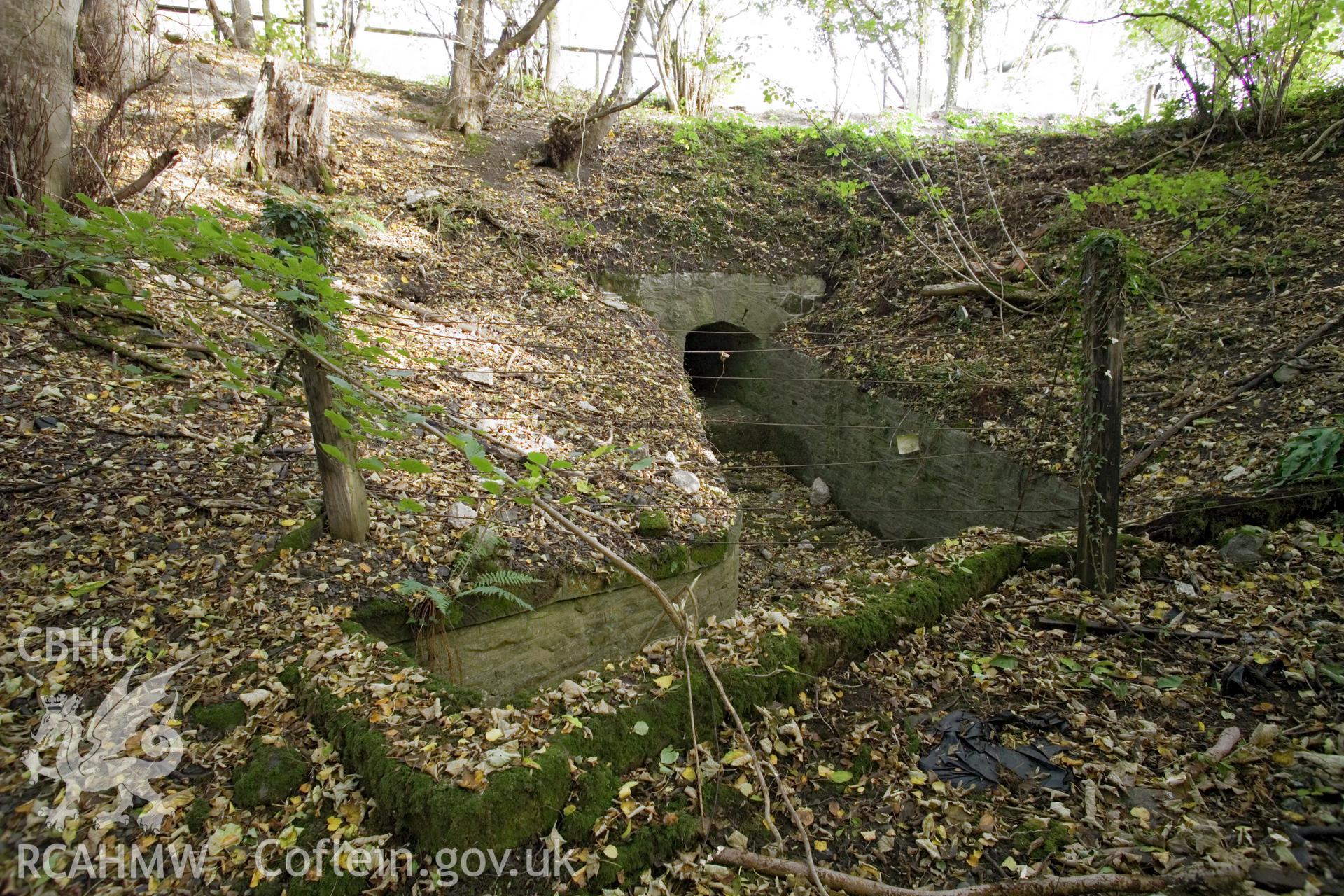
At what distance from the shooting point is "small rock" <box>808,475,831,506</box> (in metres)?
7.14

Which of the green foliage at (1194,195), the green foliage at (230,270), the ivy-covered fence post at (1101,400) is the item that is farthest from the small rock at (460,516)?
the green foliage at (1194,195)

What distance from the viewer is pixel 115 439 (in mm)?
3270

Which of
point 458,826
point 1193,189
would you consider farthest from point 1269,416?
point 458,826

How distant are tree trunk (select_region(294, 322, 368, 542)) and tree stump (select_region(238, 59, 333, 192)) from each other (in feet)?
15.4

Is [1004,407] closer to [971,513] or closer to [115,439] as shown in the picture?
[971,513]

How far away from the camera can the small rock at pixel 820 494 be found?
23.4 feet

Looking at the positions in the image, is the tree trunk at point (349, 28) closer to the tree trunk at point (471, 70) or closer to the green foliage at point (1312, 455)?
the tree trunk at point (471, 70)

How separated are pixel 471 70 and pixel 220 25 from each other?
485 cm

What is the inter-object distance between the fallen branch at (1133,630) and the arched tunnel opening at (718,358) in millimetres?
5785

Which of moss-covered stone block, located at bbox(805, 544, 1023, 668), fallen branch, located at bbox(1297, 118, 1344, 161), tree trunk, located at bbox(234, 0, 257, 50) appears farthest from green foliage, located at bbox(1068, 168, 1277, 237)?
tree trunk, located at bbox(234, 0, 257, 50)

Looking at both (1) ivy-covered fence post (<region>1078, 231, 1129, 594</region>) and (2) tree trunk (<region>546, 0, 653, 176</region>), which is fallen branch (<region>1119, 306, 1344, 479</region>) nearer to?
(1) ivy-covered fence post (<region>1078, 231, 1129, 594</region>)

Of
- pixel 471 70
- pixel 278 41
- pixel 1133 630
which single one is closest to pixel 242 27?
pixel 278 41

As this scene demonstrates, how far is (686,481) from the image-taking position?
180 inches

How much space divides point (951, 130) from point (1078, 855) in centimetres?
1063
